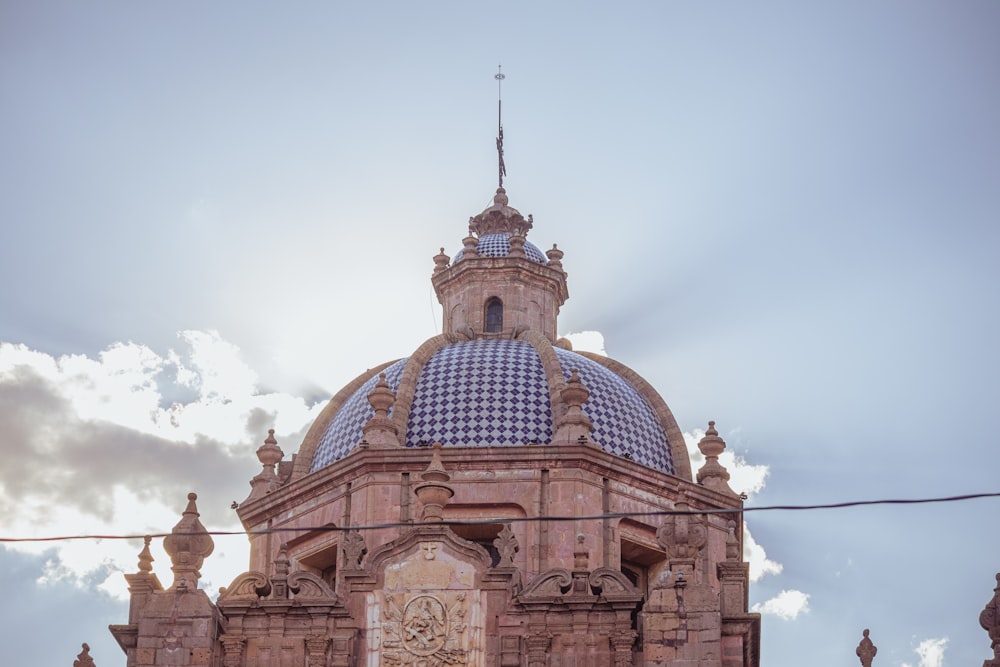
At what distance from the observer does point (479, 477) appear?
3634 centimetres

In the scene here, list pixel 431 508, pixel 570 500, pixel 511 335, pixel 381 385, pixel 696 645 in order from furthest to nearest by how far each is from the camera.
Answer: pixel 511 335 < pixel 381 385 < pixel 570 500 < pixel 431 508 < pixel 696 645

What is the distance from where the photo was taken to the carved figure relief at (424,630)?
3133cm

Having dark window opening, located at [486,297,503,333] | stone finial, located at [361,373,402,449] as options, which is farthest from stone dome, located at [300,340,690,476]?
dark window opening, located at [486,297,503,333]

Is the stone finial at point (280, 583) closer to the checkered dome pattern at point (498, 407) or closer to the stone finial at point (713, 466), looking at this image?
the checkered dome pattern at point (498, 407)

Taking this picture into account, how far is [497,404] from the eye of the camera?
3866 cm

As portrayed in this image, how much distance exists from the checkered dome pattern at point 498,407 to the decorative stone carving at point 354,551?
4.68 meters

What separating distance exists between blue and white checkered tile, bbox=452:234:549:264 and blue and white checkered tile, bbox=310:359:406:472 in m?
3.73

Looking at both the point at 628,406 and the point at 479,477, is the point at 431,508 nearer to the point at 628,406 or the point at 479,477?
the point at 479,477

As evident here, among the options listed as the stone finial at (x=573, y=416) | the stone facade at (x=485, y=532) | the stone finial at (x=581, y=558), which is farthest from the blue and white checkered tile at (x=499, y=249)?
the stone finial at (x=581, y=558)

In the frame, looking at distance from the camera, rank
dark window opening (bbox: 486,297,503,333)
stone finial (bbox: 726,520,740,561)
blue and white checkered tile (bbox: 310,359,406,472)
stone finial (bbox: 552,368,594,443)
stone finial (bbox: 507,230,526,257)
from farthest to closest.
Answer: stone finial (bbox: 507,230,526,257) < dark window opening (bbox: 486,297,503,333) < blue and white checkered tile (bbox: 310,359,406,472) < stone finial (bbox: 552,368,594,443) < stone finial (bbox: 726,520,740,561)

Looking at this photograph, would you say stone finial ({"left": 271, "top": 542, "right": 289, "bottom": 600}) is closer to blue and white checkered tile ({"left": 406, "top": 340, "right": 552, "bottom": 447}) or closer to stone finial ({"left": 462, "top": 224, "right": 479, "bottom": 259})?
blue and white checkered tile ({"left": 406, "top": 340, "right": 552, "bottom": 447})

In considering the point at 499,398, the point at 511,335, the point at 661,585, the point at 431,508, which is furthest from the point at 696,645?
the point at 511,335

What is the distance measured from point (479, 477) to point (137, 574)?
23.2 ft

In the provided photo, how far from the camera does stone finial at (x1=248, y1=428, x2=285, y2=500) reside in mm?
39969
